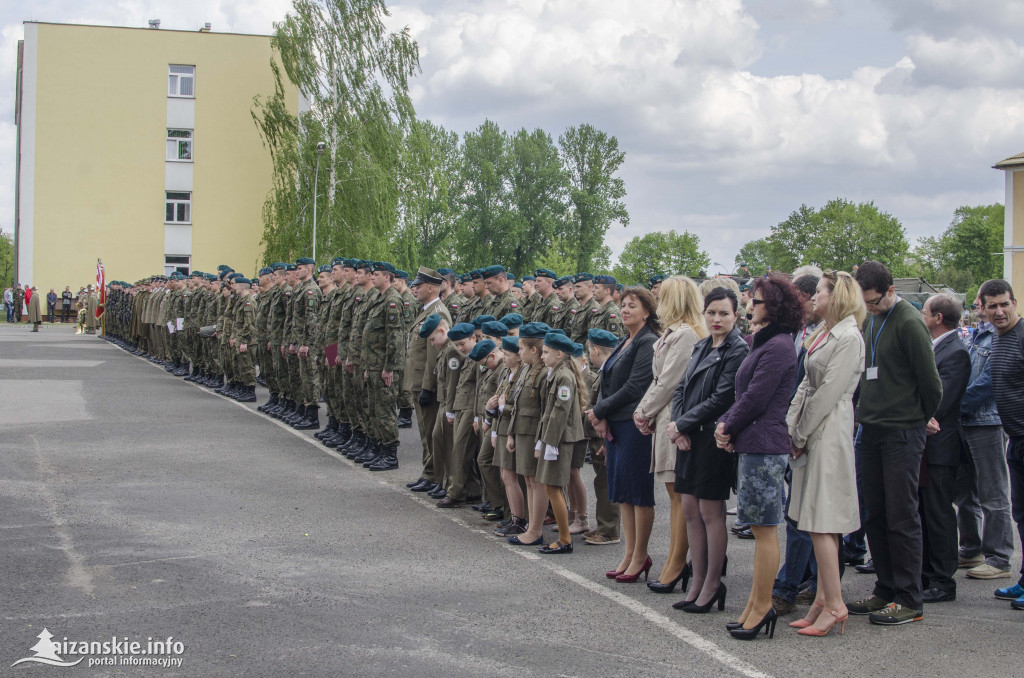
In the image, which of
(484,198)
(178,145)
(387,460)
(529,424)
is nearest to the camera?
(529,424)

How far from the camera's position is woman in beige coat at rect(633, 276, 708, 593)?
6.11 m

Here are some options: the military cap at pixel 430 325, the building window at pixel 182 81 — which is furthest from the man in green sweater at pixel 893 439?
the building window at pixel 182 81

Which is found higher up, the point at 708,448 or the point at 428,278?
the point at 428,278

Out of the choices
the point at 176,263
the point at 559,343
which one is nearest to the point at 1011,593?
the point at 559,343

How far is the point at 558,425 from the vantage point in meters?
7.06

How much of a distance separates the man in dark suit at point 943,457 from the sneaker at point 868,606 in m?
0.46

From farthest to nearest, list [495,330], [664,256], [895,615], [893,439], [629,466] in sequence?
[664,256]
[495,330]
[629,466]
[893,439]
[895,615]

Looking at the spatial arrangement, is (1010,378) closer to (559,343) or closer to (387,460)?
(559,343)

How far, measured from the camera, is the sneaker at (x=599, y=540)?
24.9ft

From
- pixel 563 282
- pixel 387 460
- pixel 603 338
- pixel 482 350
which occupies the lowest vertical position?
pixel 387 460

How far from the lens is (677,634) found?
5.30 meters

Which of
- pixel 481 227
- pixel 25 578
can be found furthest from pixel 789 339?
pixel 481 227

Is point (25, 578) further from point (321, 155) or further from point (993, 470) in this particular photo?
point (321, 155)

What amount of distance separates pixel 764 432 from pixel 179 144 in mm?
48224
